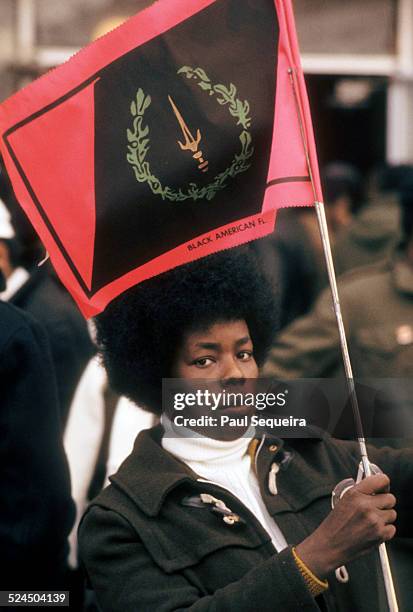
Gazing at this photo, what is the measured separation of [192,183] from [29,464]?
2.81ft

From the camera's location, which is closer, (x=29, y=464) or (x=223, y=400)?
(x=223, y=400)

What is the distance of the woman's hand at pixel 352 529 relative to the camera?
2.45 metres

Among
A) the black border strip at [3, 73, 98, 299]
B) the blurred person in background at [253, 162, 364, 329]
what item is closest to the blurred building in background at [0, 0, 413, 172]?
the blurred person in background at [253, 162, 364, 329]

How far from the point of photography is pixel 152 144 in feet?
9.32

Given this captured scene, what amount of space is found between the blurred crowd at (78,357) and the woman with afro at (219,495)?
21cm

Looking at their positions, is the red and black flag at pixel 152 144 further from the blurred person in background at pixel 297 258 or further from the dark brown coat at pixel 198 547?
the blurred person in background at pixel 297 258

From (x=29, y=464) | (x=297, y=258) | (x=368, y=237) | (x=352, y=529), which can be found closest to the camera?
(x=352, y=529)

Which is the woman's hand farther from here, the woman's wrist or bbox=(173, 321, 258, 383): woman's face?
bbox=(173, 321, 258, 383): woman's face

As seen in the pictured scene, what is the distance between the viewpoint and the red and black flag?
2.82 metres

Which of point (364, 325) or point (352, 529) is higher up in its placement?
point (364, 325)

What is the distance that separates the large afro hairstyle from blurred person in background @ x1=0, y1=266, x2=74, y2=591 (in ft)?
0.97

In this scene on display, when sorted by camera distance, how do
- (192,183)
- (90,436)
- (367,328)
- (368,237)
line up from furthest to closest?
1. (368,237)
2. (367,328)
3. (90,436)
4. (192,183)

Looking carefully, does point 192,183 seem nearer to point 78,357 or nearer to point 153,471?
point 153,471

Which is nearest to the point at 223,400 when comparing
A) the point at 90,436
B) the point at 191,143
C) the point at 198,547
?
the point at 198,547
